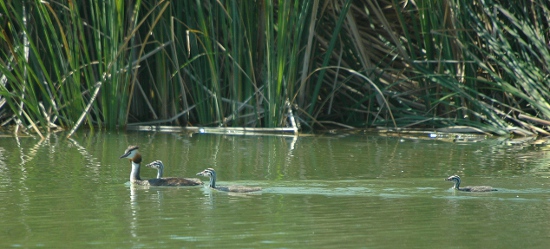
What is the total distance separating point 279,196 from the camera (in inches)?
285

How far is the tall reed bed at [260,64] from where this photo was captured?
36.7 feet

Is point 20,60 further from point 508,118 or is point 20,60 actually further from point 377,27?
point 508,118

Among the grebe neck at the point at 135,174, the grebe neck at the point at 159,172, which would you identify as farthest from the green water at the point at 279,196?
the grebe neck at the point at 159,172

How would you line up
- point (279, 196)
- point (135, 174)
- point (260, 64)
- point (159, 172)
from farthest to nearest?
point (260, 64) → point (159, 172) → point (135, 174) → point (279, 196)

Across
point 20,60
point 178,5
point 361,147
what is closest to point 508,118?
point 361,147

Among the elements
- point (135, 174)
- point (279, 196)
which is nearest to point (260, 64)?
point (135, 174)

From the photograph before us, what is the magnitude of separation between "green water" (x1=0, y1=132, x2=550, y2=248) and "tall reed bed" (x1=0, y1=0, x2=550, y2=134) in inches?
28.4

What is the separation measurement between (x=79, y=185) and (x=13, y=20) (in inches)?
181

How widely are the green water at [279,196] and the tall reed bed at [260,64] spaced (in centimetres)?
72

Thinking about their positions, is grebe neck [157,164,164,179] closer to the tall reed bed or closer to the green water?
the green water

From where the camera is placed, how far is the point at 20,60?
36.3 feet

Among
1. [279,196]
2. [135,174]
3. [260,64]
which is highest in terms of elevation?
[260,64]

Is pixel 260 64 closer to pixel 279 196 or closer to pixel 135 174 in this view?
pixel 135 174

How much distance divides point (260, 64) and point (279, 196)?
5046 mm
